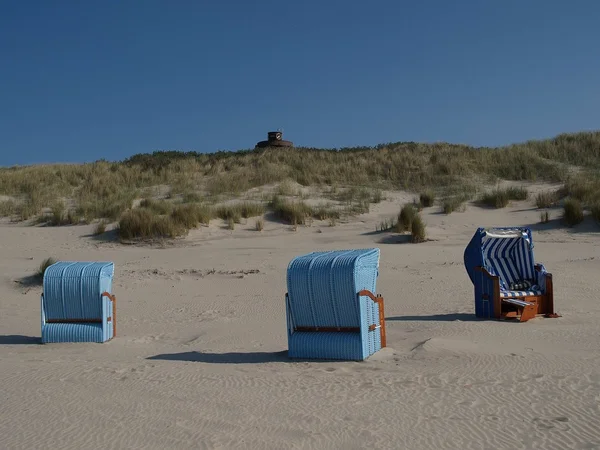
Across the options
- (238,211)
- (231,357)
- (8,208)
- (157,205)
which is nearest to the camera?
(231,357)

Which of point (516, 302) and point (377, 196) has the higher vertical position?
point (377, 196)

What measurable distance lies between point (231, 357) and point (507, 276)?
217 inches

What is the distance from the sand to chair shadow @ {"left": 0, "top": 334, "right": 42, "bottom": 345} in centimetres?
6

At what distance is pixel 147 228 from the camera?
19516mm

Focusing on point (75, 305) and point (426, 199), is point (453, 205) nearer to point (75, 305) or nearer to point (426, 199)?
point (426, 199)

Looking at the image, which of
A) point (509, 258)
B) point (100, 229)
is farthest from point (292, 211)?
point (509, 258)

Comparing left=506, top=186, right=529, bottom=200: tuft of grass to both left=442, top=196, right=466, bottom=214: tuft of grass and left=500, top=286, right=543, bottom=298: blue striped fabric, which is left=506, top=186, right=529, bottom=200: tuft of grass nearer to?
left=442, top=196, right=466, bottom=214: tuft of grass

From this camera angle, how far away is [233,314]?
12.6m

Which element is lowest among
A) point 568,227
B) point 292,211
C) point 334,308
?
point 334,308

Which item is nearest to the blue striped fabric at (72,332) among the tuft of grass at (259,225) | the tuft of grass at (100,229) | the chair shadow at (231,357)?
the chair shadow at (231,357)

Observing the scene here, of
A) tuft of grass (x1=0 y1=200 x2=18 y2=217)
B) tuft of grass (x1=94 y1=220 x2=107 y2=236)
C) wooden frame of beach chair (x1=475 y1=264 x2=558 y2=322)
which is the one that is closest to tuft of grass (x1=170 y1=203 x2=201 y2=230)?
tuft of grass (x1=94 y1=220 x2=107 y2=236)

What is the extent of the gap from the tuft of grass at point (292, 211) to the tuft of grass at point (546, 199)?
712 cm

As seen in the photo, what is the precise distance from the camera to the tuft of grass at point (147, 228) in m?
19.5

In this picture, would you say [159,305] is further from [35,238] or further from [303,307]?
[35,238]
